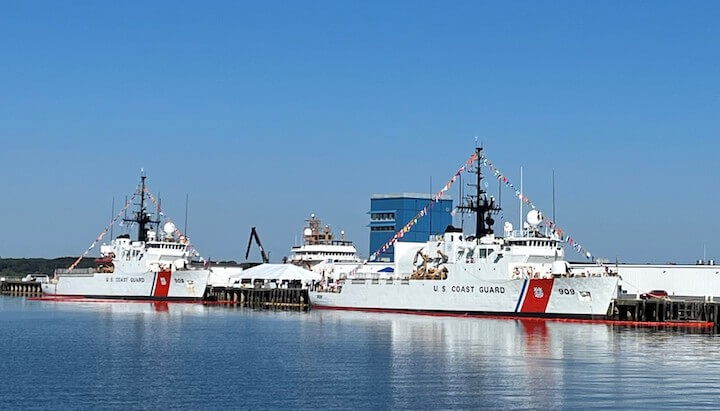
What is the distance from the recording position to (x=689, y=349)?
38.0 metres

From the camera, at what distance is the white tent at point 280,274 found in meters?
79.9

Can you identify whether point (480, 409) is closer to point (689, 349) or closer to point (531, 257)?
point (689, 349)

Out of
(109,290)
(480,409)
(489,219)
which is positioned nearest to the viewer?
(480,409)

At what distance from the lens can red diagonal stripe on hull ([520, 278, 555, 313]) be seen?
5234cm

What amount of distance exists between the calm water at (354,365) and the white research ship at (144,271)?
2169 centimetres

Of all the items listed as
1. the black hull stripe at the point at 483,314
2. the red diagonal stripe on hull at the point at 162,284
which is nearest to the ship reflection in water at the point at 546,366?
the black hull stripe at the point at 483,314

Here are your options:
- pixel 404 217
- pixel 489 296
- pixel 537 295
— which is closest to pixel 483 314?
pixel 489 296

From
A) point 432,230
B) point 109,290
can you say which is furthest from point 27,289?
point 432,230

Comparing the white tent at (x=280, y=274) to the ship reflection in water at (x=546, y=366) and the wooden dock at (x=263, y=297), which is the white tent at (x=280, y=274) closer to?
the wooden dock at (x=263, y=297)

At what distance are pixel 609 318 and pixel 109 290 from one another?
40442mm

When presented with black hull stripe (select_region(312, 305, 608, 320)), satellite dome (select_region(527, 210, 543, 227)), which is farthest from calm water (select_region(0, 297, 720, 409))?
satellite dome (select_region(527, 210, 543, 227))

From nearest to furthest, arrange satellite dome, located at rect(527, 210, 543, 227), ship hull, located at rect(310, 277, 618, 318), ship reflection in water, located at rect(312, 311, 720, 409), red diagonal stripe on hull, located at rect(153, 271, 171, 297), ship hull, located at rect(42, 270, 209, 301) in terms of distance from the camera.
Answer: ship reflection in water, located at rect(312, 311, 720, 409), ship hull, located at rect(310, 277, 618, 318), satellite dome, located at rect(527, 210, 543, 227), ship hull, located at rect(42, 270, 209, 301), red diagonal stripe on hull, located at rect(153, 271, 171, 297)

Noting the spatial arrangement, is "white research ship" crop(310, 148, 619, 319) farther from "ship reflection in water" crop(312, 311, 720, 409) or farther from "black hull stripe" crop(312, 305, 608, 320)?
"ship reflection in water" crop(312, 311, 720, 409)

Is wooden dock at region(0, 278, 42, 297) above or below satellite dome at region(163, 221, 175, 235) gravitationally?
below
